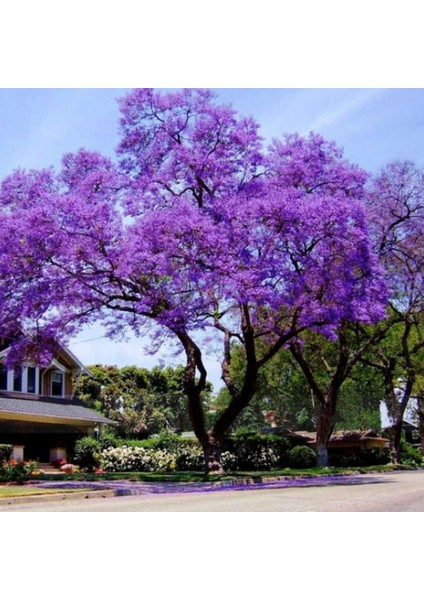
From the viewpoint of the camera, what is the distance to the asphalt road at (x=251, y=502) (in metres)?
13.9

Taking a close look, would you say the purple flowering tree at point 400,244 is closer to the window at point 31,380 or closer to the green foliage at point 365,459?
the green foliage at point 365,459

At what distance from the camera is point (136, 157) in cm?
2511

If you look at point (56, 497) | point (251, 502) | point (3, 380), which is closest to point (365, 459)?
point (3, 380)

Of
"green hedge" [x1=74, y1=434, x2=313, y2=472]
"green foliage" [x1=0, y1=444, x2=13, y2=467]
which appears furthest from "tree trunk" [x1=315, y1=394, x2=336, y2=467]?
"green foliage" [x1=0, y1=444, x2=13, y2=467]

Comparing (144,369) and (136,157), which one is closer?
(136,157)

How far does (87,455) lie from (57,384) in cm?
448

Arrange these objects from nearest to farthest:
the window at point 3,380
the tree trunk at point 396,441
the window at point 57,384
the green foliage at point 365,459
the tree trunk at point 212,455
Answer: the tree trunk at point 212,455, the window at point 3,380, the window at point 57,384, the tree trunk at point 396,441, the green foliage at point 365,459

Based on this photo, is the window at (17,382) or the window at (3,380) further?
the window at (17,382)

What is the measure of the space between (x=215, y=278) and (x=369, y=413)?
5532 cm

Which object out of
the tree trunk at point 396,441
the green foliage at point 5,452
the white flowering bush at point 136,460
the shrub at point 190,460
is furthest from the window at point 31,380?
the tree trunk at point 396,441

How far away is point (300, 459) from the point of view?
3684 cm
